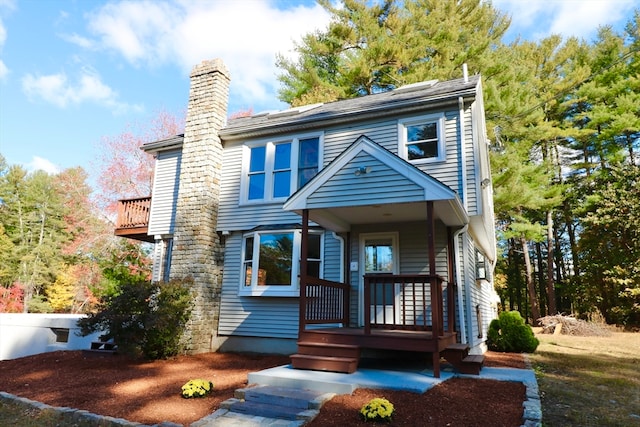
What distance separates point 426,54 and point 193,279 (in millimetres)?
16346

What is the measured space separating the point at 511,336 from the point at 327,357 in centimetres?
637

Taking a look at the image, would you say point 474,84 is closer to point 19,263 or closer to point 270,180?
point 270,180

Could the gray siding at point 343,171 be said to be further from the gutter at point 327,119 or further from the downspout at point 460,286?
the downspout at point 460,286

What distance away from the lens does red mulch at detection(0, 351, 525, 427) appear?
14.2 ft

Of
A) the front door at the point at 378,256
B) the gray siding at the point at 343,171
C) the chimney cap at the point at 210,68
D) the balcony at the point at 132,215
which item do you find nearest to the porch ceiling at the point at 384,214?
the front door at the point at 378,256

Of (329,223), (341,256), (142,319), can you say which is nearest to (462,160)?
(329,223)

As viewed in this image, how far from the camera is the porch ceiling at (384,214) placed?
694 cm

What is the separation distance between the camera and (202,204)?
34.0 feet

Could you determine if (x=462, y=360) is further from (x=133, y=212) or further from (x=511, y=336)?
(x=133, y=212)

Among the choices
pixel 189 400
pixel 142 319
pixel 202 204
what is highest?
pixel 202 204

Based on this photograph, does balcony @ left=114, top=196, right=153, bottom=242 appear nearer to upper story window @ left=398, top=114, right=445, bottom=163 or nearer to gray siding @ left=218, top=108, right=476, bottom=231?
gray siding @ left=218, top=108, right=476, bottom=231

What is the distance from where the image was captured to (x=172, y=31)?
1325 centimetres

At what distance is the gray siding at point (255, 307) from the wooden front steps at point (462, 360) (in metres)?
3.22

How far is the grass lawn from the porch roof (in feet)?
10.4
